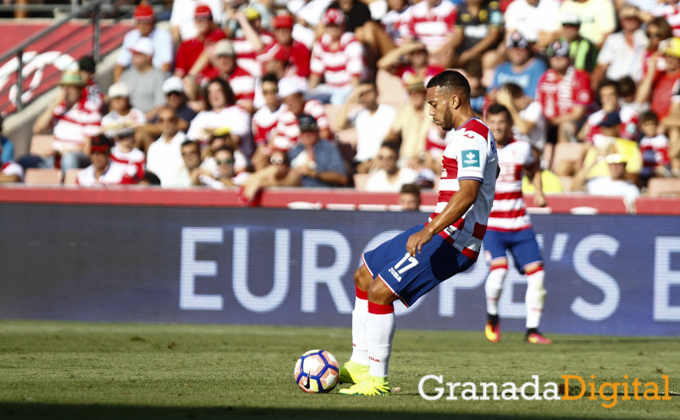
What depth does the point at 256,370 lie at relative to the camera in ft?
23.5

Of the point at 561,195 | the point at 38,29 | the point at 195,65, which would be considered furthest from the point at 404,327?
the point at 38,29

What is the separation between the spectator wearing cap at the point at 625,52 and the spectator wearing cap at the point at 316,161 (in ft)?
13.7

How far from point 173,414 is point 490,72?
33.9 feet

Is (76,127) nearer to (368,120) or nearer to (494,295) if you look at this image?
(368,120)

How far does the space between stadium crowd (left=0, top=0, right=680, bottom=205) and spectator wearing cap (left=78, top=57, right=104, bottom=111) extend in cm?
3

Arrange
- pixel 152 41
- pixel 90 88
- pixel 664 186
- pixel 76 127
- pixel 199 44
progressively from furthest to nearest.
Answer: pixel 152 41 < pixel 199 44 < pixel 90 88 < pixel 76 127 < pixel 664 186

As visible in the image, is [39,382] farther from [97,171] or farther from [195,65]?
[195,65]

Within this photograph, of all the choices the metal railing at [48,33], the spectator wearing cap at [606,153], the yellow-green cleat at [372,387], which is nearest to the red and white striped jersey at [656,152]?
the spectator wearing cap at [606,153]

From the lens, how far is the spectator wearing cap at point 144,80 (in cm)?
1517

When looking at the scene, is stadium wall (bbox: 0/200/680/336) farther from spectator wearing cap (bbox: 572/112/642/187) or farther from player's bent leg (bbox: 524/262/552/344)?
spectator wearing cap (bbox: 572/112/642/187)

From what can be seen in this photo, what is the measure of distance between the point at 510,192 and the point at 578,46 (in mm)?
5098

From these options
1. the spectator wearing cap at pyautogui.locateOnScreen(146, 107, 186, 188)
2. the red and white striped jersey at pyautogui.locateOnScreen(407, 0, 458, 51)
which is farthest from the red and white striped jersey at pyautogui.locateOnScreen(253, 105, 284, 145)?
Result: the red and white striped jersey at pyautogui.locateOnScreen(407, 0, 458, 51)

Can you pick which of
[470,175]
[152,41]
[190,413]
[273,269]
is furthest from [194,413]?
[152,41]

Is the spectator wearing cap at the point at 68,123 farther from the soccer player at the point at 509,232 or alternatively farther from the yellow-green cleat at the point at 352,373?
the yellow-green cleat at the point at 352,373
